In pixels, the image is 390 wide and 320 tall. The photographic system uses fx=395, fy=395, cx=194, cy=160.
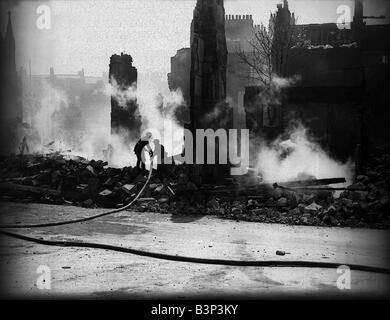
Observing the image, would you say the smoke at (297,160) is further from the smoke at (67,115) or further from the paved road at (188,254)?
the smoke at (67,115)

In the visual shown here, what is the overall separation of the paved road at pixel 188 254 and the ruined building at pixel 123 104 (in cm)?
1073

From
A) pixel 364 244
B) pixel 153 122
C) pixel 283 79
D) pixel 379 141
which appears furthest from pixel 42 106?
pixel 364 244

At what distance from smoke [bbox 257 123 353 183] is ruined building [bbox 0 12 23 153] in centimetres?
2068

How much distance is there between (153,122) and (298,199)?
61.9 feet

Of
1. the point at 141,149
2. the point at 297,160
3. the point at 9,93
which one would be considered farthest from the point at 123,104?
the point at 9,93

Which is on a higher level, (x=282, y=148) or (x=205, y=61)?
(x=205, y=61)

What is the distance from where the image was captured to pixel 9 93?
33.4 meters

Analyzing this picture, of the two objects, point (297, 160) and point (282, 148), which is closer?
point (297, 160)

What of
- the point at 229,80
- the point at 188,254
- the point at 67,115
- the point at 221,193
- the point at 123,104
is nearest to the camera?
the point at 188,254

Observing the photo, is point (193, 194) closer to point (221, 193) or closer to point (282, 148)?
point (221, 193)

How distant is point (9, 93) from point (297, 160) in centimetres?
2632

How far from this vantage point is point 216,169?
13672mm

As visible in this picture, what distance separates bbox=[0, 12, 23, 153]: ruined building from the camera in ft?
99.0
